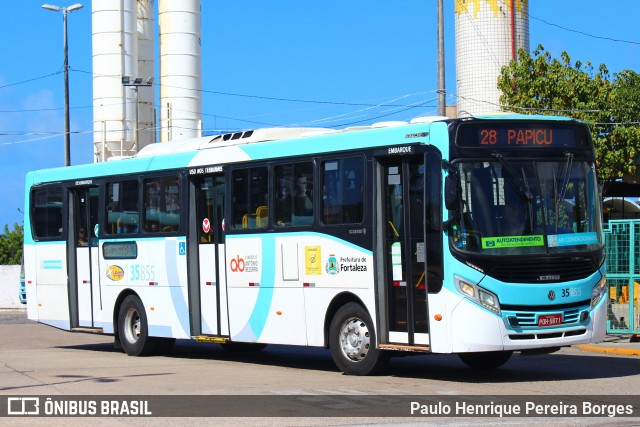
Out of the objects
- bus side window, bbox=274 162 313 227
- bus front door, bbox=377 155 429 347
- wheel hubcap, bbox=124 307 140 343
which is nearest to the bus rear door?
bus front door, bbox=377 155 429 347

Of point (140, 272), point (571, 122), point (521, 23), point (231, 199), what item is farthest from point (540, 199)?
point (521, 23)

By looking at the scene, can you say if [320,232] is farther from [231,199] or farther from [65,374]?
[65,374]

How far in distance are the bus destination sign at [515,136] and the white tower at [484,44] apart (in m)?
37.5

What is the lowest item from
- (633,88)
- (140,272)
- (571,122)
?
(140,272)

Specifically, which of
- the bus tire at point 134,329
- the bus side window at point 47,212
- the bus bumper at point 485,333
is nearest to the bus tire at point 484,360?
the bus bumper at point 485,333

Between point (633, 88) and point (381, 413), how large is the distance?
33.8 metres

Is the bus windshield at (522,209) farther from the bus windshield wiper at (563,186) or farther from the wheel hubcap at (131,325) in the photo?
the wheel hubcap at (131,325)

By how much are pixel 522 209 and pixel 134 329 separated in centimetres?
866

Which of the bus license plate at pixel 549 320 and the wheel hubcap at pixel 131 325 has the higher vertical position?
the bus license plate at pixel 549 320

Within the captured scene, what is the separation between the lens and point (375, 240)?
14453 millimetres

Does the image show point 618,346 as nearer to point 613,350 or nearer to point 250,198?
point 613,350

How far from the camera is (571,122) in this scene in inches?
571

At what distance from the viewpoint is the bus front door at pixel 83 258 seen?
808 inches

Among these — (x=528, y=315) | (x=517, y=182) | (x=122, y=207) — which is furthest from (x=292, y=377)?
(x=122, y=207)
